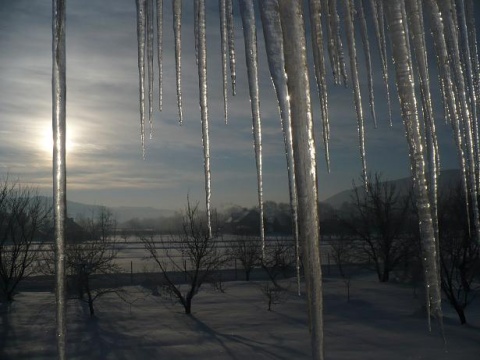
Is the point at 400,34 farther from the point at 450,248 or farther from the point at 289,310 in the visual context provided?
the point at 289,310

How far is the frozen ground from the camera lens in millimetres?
15078

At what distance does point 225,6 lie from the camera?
1362 millimetres

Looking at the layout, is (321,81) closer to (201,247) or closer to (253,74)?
(253,74)

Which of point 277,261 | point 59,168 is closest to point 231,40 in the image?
point 59,168

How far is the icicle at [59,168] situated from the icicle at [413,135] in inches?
32.0

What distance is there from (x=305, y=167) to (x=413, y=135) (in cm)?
43

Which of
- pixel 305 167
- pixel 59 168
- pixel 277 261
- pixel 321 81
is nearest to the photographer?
pixel 305 167

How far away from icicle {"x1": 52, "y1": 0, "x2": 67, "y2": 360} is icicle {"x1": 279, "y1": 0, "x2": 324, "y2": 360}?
506 millimetres

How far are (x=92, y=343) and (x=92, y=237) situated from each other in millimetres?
10938

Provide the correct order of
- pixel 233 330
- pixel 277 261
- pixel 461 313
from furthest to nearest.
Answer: pixel 277 261, pixel 233 330, pixel 461 313

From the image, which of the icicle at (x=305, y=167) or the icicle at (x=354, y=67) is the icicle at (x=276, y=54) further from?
the icicle at (x=354, y=67)

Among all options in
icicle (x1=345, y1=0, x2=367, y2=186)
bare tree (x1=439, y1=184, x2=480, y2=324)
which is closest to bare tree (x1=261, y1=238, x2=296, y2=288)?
bare tree (x1=439, y1=184, x2=480, y2=324)

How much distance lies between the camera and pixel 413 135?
1161 millimetres

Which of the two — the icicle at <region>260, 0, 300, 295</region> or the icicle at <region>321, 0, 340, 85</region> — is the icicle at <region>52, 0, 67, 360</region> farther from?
the icicle at <region>321, 0, 340, 85</region>
